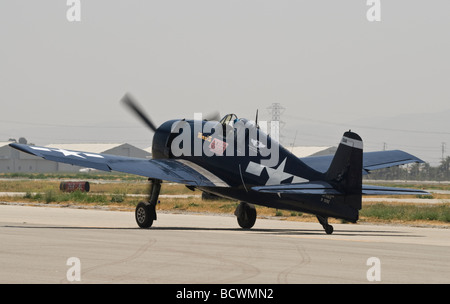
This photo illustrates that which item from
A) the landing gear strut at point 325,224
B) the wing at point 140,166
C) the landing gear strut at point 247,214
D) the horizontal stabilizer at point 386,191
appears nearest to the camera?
the horizontal stabilizer at point 386,191

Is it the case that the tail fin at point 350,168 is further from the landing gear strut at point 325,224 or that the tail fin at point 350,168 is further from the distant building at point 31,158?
the distant building at point 31,158

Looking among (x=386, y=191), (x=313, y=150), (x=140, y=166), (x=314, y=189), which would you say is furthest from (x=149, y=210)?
(x=313, y=150)

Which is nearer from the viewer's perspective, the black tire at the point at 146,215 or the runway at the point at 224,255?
the runway at the point at 224,255

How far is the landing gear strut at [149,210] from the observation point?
86.8 feet

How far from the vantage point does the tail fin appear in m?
22.5

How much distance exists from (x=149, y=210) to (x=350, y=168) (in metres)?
7.40

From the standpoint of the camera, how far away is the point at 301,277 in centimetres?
1351

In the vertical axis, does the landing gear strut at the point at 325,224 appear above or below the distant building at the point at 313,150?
below

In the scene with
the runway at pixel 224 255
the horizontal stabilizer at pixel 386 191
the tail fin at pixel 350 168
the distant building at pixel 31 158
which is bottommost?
the runway at pixel 224 255

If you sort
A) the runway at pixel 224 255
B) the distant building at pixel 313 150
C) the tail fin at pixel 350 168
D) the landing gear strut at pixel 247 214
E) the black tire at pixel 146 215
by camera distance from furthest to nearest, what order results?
1. the distant building at pixel 313 150
2. the landing gear strut at pixel 247 214
3. the black tire at pixel 146 215
4. the tail fin at pixel 350 168
5. the runway at pixel 224 255

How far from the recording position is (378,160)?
2880 cm

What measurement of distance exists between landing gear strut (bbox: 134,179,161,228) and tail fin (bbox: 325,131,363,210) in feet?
22.0

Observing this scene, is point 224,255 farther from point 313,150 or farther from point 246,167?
point 313,150

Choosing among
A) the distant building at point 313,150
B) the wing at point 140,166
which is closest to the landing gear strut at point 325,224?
the wing at point 140,166
